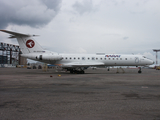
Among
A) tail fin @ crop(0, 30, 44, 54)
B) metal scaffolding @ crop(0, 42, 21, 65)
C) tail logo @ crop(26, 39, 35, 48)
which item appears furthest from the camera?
metal scaffolding @ crop(0, 42, 21, 65)

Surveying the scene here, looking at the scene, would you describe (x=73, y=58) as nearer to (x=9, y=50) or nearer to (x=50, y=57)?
(x=50, y=57)

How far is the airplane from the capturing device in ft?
79.0

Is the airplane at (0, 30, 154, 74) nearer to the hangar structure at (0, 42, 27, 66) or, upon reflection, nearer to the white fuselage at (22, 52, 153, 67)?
the white fuselage at (22, 52, 153, 67)

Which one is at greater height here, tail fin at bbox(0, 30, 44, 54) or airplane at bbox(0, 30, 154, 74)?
tail fin at bbox(0, 30, 44, 54)

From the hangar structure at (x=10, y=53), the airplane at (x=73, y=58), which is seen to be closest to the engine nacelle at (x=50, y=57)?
the airplane at (x=73, y=58)

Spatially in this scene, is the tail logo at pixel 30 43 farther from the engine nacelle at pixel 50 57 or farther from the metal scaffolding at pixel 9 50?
the metal scaffolding at pixel 9 50

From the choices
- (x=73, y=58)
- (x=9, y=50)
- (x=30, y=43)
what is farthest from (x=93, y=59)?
(x=9, y=50)

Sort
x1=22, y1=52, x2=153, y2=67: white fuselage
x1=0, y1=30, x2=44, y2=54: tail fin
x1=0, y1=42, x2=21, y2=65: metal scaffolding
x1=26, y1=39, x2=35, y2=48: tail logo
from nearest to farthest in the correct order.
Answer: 1. x1=0, y1=30, x2=44, y2=54: tail fin
2. x1=26, y1=39, x2=35, y2=48: tail logo
3. x1=22, y1=52, x2=153, y2=67: white fuselage
4. x1=0, y1=42, x2=21, y2=65: metal scaffolding

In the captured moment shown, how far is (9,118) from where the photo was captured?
13.5ft

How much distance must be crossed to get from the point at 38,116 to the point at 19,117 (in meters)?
0.53

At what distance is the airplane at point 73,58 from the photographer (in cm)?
2406

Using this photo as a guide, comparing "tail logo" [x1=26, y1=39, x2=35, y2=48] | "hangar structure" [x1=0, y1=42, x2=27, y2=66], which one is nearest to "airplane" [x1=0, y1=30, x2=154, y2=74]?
"tail logo" [x1=26, y1=39, x2=35, y2=48]

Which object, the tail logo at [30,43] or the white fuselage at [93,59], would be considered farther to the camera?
the white fuselage at [93,59]

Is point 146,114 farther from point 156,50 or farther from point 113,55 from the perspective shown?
point 156,50
